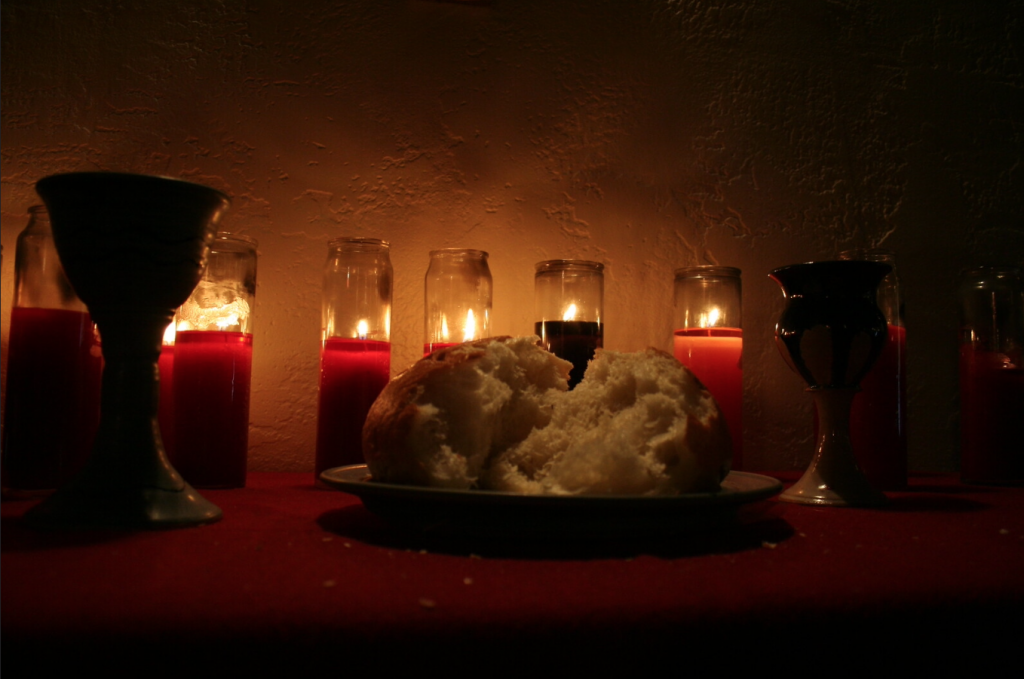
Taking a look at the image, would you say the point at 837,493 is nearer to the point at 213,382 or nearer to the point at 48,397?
the point at 213,382

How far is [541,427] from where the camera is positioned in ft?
2.78

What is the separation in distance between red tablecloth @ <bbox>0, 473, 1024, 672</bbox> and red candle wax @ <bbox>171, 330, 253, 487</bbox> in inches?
12.4

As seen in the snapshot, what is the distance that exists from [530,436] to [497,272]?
0.58 m

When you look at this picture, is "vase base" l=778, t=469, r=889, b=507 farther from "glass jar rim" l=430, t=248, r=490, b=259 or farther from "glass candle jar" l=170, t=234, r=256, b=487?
"glass candle jar" l=170, t=234, r=256, b=487

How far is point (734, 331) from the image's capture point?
1210mm

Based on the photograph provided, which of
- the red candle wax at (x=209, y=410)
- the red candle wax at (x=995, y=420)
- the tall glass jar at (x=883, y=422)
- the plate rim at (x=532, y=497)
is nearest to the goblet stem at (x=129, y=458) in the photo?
the plate rim at (x=532, y=497)

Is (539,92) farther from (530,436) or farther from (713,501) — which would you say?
(713,501)

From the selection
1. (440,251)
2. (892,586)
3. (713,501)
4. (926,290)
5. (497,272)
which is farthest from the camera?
(926,290)

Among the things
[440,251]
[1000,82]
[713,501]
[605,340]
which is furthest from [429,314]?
[1000,82]

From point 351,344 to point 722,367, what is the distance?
0.61 m

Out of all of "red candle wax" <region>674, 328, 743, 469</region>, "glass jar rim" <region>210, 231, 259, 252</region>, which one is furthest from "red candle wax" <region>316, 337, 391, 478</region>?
"red candle wax" <region>674, 328, 743, 469</region>

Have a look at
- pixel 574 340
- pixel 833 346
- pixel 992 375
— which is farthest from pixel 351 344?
pixel 992 375

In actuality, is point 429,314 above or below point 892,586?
above

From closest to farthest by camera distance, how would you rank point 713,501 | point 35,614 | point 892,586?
1. point 35,614
2. point 892,586
3. point 713,501
